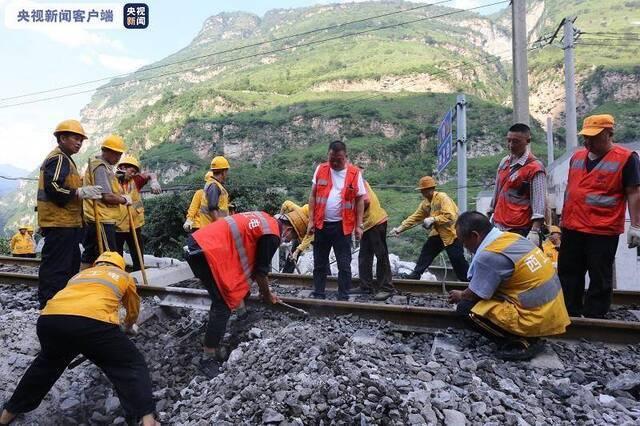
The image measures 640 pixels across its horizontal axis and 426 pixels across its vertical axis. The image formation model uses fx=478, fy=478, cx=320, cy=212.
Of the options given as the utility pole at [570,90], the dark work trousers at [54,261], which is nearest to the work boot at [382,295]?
the dark work trousers at [54,261]

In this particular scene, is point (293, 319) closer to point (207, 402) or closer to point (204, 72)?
point (207, 402)

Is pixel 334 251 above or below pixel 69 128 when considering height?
below

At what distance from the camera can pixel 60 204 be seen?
455 centimetres

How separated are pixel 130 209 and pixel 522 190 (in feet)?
14.7

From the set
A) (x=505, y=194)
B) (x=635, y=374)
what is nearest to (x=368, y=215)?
(x=505, y=194)

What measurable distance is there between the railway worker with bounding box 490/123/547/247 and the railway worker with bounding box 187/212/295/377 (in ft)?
8.06

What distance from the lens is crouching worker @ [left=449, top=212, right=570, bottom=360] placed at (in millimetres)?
3535

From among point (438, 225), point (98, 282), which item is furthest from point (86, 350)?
point (438, 225)

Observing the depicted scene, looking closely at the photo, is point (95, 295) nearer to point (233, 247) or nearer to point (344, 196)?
point (233, 247)

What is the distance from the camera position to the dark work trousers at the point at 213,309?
3.78 m

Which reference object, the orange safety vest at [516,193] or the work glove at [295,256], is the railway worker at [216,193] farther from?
the orange safety vest at [516,193]

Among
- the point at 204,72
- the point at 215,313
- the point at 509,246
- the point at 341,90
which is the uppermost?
the point at 204,72

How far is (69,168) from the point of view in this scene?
4.57 metres

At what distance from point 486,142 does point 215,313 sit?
277 feet
